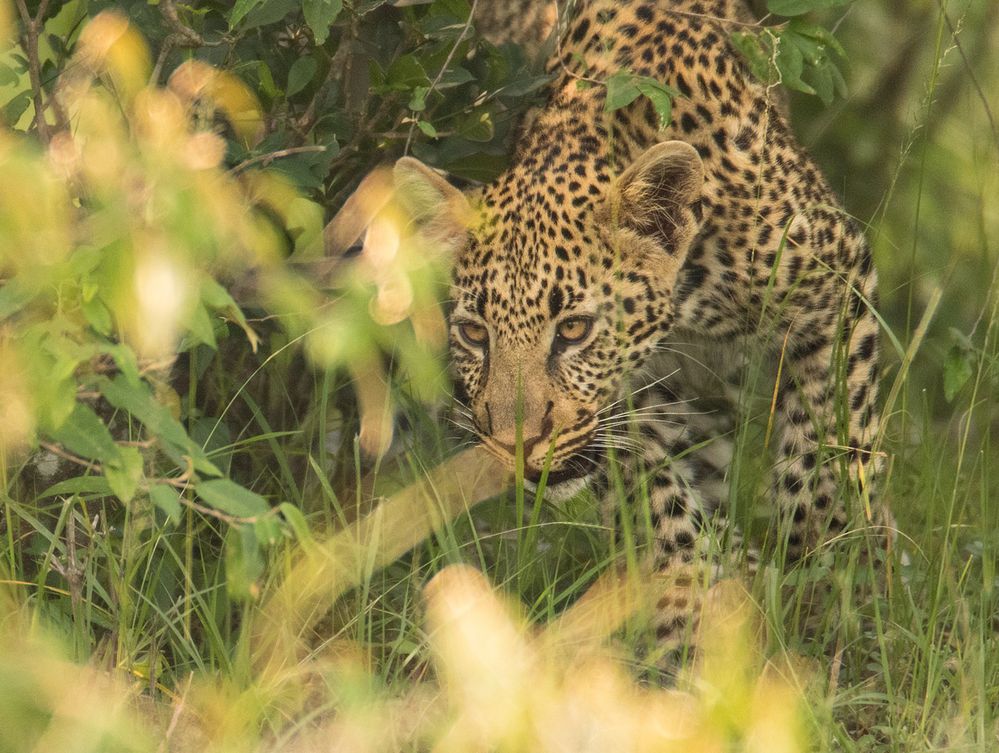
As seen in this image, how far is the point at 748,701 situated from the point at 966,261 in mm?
3792

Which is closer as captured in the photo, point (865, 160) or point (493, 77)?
point (493, 77)

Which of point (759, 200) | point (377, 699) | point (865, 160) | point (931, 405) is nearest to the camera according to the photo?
point (377, 699)

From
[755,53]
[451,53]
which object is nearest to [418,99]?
[451,53]

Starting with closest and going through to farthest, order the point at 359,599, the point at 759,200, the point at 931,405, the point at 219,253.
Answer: the point at 219,253 → the point at 359,599 → the point at 759,200 → the point at 931,405

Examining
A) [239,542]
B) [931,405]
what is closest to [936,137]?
[931,405]

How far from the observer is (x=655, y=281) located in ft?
14.2

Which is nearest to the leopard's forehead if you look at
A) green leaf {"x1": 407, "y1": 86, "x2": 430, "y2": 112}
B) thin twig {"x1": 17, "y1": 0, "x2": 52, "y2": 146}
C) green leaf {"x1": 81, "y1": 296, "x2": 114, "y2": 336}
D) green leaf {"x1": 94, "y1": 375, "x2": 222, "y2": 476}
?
A: green leaf {"x1": 407, "y1": 86, "x2": 430, "y2": 112}

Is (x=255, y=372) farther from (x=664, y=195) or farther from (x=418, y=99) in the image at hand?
(x=664, y=195)

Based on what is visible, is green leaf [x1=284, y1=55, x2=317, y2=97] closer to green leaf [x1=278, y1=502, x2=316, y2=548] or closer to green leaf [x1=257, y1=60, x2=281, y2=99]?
green leaf [x1=257, y1=60, x2=281, y2=99]

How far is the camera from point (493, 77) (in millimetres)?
4477

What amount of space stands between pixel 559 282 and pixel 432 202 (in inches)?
17.6

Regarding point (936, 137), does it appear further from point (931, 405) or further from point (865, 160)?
point (931, 405)

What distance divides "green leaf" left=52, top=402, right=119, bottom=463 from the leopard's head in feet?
5.10

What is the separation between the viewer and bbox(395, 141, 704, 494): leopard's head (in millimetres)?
4137
